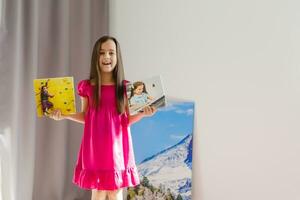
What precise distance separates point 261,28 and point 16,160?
4.45 feet

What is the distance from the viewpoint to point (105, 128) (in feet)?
4.28

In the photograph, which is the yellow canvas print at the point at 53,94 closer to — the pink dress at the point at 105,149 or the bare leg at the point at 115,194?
the pink dress at the point at 105,149

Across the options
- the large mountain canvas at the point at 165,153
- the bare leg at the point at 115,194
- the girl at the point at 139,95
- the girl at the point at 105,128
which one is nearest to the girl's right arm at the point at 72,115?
the girl at the point at 105,128

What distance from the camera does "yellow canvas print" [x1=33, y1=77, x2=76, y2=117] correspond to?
1324 mm

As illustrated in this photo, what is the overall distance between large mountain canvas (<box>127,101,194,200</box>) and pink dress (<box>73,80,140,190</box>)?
571 mm

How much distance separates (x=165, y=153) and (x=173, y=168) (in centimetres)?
9

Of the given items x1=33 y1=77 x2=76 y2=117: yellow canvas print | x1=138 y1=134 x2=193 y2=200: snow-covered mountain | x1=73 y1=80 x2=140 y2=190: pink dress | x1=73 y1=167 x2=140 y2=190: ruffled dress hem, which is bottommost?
x1=138 y1=134 x2=193 y2=200: snow-covered mountain

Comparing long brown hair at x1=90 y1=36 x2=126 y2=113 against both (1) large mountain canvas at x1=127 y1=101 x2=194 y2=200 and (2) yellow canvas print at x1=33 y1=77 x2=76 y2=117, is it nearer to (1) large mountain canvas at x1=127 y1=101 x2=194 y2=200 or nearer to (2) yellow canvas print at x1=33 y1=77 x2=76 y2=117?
(2) yellow canvas print at x1=33 y1=77 x2=76 y2=117

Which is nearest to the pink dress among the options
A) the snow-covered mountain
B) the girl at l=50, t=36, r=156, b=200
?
the girl at l=50, t=36, r=156, b=200

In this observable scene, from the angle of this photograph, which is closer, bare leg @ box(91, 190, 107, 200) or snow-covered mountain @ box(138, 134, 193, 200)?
bare leg @ box(91, 190, 107, 200)

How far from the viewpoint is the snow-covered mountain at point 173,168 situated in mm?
1872

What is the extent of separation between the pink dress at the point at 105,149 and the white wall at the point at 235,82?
607 millimetres

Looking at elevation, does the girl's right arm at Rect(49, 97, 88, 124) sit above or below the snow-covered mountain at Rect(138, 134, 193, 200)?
above

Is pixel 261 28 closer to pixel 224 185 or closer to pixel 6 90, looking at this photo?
pixel 224 185
